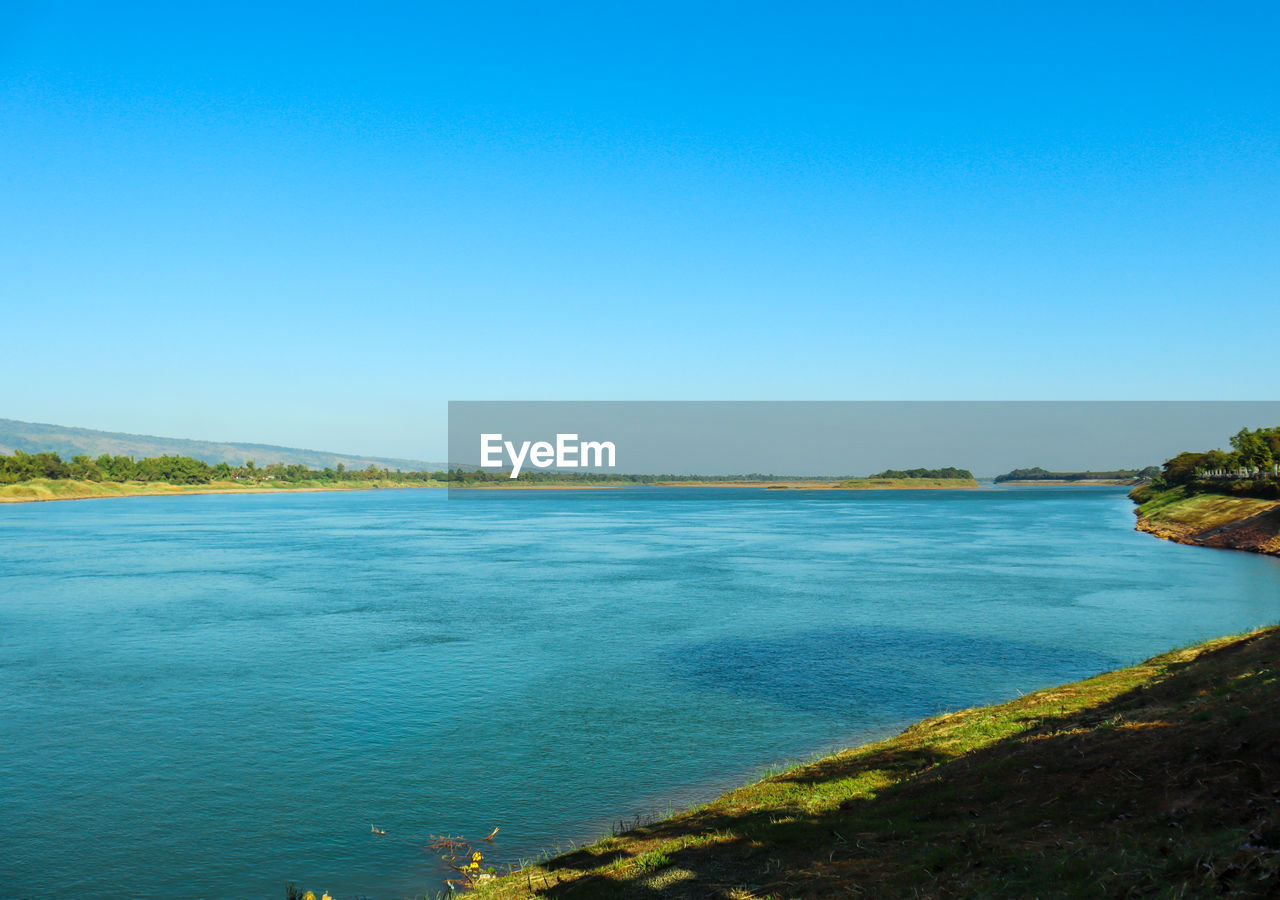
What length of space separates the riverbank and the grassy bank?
7901cm

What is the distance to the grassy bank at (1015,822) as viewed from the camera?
995 centimetres

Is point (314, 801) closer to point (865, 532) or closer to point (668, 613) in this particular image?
point (668, 613)

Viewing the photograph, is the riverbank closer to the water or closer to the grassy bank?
the water

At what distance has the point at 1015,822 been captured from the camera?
1234 cm

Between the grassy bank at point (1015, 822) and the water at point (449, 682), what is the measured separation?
13.7ft

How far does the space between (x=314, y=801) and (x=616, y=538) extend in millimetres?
86124

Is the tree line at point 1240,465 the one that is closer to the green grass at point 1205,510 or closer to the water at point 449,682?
the green grass at point 1205,510

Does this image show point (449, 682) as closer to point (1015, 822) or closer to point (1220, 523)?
point (1015, 822)

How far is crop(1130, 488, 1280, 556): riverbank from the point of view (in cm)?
8131

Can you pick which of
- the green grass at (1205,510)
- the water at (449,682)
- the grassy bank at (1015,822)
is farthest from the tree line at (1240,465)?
the grassy bank at (1015,822)

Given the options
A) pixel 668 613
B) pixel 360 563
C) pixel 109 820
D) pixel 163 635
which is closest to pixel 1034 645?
pixel 668 613

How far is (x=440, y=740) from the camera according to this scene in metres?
24.8

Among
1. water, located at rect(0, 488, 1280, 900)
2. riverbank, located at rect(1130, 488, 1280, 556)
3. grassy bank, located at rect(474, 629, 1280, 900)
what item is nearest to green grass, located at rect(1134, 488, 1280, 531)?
riverbank, located at rect(1130, 488, 1280, 556)

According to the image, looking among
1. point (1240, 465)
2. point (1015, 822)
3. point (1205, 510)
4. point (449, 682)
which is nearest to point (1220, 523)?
point (1205, 510)
